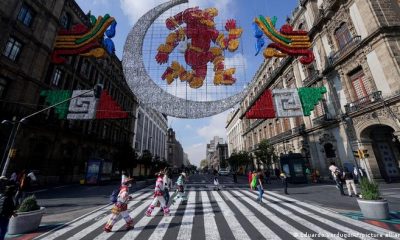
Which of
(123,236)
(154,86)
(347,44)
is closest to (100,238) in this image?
(123,236)

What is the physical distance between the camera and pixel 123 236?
629cm

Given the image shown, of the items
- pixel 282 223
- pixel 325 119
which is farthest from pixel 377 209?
pixel 325 119

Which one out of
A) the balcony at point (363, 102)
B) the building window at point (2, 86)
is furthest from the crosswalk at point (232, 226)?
the building window at point (2, 86)

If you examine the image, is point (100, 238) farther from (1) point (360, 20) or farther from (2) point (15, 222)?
(1) point (360, 20)

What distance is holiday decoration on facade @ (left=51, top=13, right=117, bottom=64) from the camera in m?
14.9

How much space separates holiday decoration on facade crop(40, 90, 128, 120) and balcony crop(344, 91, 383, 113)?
21.4 meters

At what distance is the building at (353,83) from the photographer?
16.8 meters

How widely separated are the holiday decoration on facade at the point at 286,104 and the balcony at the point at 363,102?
6836 mm

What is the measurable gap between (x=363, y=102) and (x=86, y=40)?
82.5 ft

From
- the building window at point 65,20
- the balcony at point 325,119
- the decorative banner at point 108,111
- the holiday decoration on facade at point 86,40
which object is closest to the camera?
the decorative banner at point 108,111

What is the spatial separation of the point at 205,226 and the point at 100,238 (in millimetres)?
3521

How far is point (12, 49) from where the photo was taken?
67.0 ft

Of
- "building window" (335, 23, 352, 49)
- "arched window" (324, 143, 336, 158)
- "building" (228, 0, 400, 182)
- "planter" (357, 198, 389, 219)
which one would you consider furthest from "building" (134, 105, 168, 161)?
"planter" (357, 198, 389, 219)

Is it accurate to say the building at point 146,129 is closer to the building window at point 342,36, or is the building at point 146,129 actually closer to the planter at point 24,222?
the building window at point 342,36
